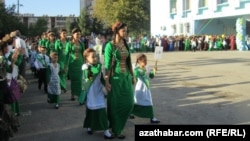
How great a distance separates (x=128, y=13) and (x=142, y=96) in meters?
52.4

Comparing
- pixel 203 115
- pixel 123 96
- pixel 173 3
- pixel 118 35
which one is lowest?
pixel 203 115

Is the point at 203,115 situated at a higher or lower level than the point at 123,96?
lower

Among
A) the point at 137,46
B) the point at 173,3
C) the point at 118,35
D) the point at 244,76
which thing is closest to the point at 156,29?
the point at 173,3

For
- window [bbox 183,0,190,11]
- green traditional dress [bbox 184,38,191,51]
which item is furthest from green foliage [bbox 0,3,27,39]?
window [bbox 183,0,190,11]

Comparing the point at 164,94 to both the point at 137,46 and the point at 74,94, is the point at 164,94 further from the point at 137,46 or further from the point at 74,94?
the point at 137,46

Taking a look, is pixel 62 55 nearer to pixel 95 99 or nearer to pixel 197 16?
pixel 95 99

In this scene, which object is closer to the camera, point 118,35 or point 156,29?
point 118,35

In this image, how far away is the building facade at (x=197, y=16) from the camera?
139 ft

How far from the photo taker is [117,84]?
7117mm

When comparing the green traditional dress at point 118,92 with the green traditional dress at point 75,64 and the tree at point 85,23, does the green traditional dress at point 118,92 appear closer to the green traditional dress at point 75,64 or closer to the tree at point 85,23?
the green traditional dress at point 75,64

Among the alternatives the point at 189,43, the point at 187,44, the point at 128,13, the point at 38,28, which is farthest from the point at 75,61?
the point at 38,28

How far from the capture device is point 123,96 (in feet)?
23.4

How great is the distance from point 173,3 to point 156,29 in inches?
203

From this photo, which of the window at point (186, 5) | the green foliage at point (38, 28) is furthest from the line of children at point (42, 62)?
the green foliage at point (38, 28)
